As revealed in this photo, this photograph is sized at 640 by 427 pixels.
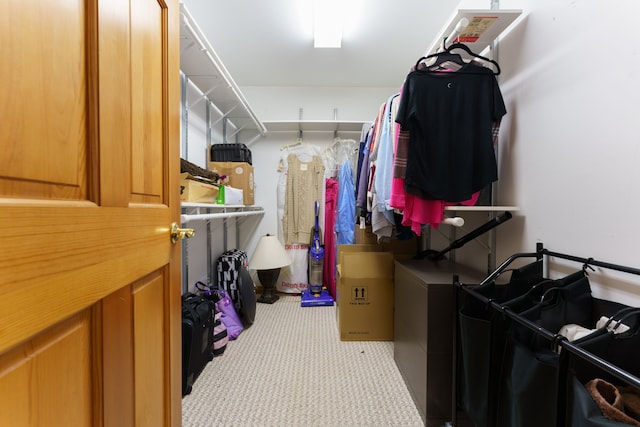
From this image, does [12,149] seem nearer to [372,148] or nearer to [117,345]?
[117,345]

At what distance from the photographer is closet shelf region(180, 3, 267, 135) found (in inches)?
52.3

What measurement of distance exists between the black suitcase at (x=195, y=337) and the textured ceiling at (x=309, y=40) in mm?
1984

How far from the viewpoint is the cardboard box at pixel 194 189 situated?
1408mm

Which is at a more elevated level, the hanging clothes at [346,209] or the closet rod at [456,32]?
the closet rod at [456,32]

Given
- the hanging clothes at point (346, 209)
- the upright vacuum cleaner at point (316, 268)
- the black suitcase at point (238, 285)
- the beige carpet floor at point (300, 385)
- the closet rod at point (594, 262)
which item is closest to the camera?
the closet rod at point (594, 262)

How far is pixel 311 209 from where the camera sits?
115 inches

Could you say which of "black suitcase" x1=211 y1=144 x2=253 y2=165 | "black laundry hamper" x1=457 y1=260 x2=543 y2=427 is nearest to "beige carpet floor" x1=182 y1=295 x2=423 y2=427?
"black laundry hamper" x1=457 y1=260 x2=543 y2=427

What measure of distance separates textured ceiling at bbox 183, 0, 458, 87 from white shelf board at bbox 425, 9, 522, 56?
657mm

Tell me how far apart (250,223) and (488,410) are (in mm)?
2608

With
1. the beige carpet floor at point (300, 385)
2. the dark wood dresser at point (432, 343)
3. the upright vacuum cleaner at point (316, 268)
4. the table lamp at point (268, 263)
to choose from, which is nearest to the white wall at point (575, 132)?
the dark wood dresser at point (432, 343)

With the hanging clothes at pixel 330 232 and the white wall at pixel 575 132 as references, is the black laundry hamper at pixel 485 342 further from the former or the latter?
the hanging clothes at pixel 330 232

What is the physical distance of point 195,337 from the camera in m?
1.43

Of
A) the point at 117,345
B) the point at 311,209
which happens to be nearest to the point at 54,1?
the point at 117,345

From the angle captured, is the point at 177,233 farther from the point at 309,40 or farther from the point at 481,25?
the point at 309,40
